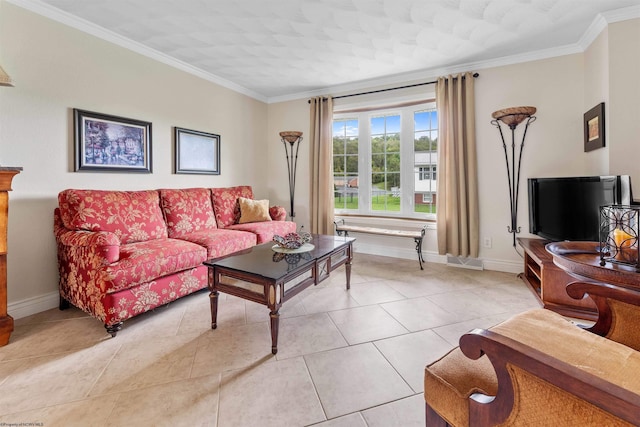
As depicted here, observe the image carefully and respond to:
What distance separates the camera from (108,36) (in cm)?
276

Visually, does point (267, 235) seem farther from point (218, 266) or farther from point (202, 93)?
point (202, 93)

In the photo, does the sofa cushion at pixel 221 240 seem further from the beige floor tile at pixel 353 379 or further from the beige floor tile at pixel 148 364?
the beige floor tile at pixel 353 379

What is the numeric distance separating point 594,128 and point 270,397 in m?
3.64

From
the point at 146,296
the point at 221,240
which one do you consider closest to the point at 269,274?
the point at 146,296

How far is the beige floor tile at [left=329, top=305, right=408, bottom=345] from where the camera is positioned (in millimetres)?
1976

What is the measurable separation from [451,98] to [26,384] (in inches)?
175

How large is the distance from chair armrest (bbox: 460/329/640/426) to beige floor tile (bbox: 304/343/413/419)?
27.5 inches

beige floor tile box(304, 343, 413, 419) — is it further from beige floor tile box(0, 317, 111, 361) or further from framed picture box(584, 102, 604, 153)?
framed picture box(584, 102, 604, 153)

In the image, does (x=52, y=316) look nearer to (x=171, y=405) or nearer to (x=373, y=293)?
(x=171, y=405)

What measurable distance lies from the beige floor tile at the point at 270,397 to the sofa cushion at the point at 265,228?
1761 mm

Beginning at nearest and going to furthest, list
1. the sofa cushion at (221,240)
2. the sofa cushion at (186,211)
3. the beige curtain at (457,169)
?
the sofa cushion at (221,240)
the sofa cushion at (186,211)
the beige curtain at (457,169)

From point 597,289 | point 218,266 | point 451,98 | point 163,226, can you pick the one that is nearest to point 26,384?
point 218,266

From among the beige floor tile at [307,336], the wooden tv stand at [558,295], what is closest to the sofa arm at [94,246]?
the beige floor tile at [307,336]

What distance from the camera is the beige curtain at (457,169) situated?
135 inches
